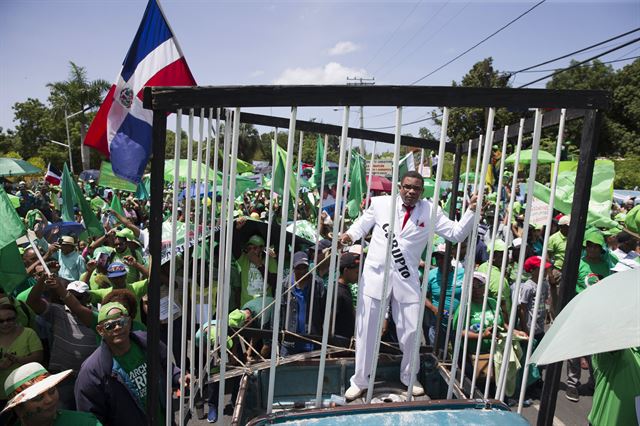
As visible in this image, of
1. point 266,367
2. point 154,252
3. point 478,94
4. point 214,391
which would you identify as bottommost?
point 214,391

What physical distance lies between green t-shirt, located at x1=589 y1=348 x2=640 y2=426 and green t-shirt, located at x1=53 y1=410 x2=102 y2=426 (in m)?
2.84

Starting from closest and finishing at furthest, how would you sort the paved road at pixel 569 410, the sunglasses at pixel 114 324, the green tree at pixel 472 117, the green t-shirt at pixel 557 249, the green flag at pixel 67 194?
the sunglasses at pixel 114 324
the paved road at pixel 569 410
the green t-shirt at pixel 557 249
the green flag at pixel 67 194
the green tree at pixel 472 117

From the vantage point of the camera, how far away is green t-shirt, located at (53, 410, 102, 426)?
6.98ft

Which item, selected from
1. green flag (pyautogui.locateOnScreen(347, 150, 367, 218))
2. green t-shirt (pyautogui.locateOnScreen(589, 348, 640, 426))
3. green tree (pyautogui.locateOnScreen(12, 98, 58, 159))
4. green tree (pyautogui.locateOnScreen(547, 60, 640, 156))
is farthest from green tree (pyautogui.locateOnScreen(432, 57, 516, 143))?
green tree (pyautogui.locateOnScreen(12, 98, 58, 159))

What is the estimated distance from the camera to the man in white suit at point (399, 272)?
117 inches

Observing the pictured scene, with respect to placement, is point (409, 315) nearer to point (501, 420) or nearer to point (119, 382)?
point (501, 420)

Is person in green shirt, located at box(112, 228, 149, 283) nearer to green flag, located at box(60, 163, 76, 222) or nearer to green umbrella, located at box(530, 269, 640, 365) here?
green flag, located at box(60, 163, 76, 222)

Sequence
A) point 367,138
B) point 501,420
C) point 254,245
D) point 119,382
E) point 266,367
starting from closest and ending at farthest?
point 501,420, point 119,382, point 266,367, point 367,138, point 254,245

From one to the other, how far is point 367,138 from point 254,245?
1.95 metres

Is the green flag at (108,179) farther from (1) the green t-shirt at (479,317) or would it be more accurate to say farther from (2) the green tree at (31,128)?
(2) the green tree at (31,128)

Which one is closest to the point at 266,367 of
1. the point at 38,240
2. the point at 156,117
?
the point at 156,117

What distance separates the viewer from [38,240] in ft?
19.4

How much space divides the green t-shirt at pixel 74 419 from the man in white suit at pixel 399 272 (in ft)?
5.23

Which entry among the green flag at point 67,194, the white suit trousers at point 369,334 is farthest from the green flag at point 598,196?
the green flag at point 67,194
